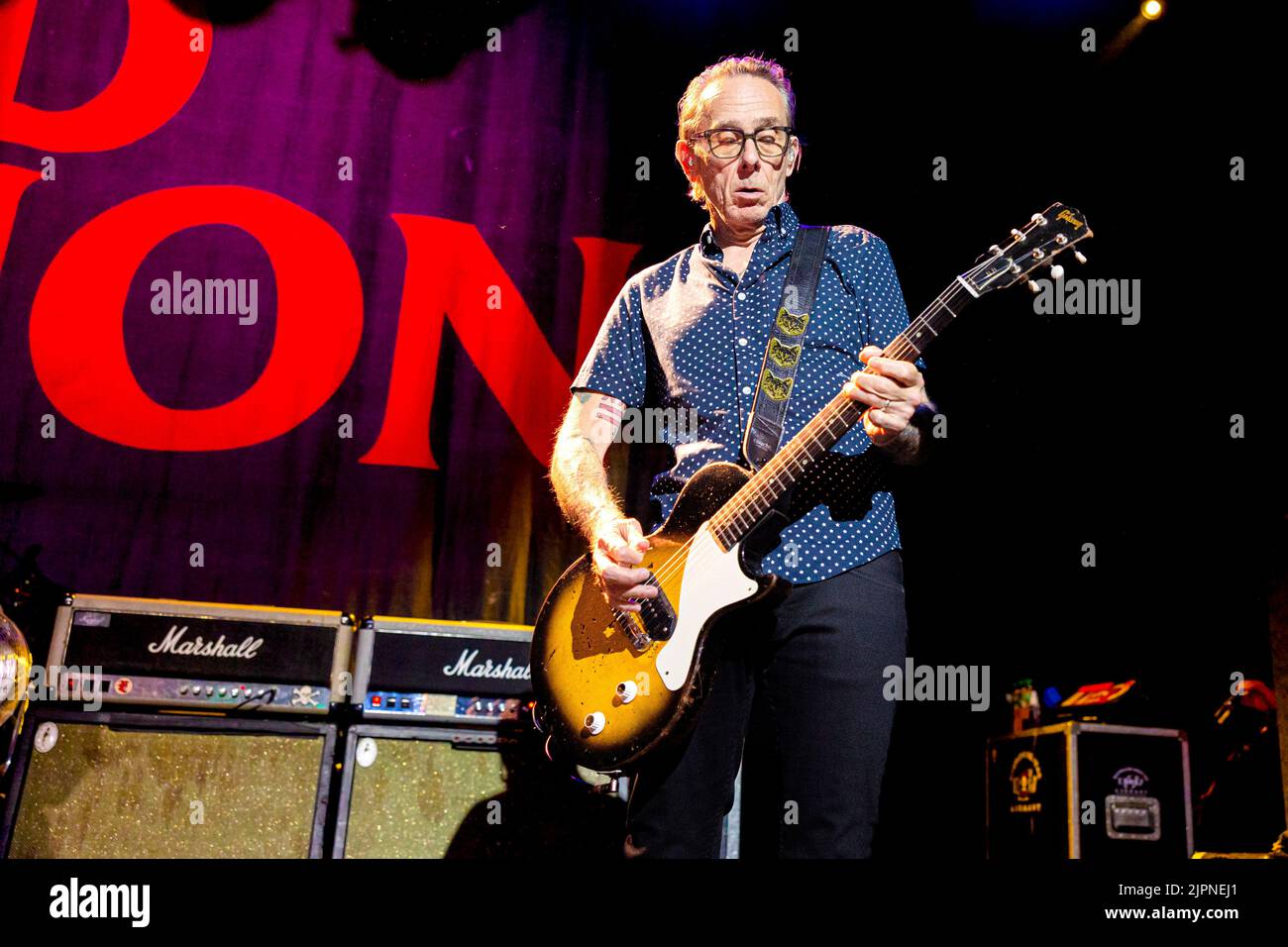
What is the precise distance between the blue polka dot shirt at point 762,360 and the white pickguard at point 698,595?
3.0 inches

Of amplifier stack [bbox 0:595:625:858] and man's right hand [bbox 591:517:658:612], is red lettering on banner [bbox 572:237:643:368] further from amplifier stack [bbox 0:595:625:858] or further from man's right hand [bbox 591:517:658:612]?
man's right hand [bbox 591:517:658:612]

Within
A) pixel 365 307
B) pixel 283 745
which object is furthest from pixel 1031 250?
pixel 365 307

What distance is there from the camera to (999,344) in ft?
14.0

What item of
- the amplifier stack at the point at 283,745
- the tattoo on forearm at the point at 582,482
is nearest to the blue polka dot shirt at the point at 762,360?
the tattoo on forearm at the point at 582,482

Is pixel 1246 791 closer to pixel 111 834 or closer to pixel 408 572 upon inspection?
pixel 408 572

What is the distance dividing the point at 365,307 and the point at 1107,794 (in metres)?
3.54

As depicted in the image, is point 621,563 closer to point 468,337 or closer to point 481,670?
point 481,670

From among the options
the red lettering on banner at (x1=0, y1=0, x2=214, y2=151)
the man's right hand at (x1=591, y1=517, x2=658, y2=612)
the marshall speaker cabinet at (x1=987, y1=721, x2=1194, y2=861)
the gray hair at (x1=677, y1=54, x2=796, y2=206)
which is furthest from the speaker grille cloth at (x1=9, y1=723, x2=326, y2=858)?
the marshall speaker cabinet at (x1=987, y1=721, x2=1194, y2=861)

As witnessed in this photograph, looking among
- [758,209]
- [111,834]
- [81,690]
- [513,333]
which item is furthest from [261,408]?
[758,209]

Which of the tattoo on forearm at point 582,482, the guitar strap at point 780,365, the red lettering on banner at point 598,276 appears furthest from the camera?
the red lettering on banner at point 598,276

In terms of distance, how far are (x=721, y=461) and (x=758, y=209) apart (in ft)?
2.04

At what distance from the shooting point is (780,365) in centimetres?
206

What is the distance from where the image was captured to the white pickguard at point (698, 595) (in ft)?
6.23

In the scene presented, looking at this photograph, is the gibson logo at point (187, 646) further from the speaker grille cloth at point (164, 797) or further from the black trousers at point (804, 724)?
the black trousers at point (804, 724)
